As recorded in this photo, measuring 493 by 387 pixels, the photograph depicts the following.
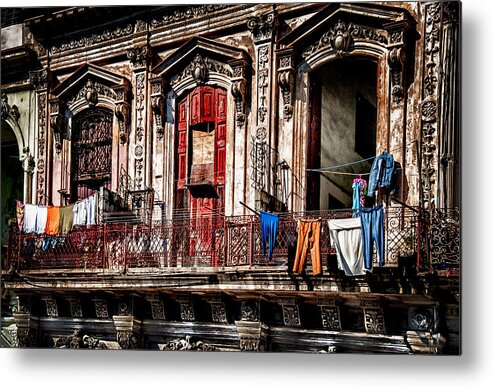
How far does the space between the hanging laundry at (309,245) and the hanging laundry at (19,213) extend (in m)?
2.10

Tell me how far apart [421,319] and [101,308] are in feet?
7.80

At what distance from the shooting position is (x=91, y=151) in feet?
24.3

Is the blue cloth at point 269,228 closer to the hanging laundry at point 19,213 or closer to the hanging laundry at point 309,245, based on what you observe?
the hanging laundry at point 309,245

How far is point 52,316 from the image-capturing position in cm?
719

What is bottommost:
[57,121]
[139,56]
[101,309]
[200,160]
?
[101,309]

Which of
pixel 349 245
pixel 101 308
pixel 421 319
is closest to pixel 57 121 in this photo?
pixel 101 308

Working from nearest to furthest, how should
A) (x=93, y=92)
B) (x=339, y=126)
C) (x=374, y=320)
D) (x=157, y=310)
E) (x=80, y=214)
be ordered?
1. (x=374, y=320)
2. (x=339, y=126)
3. (x=157, y=310)
4. (x=80, y=214)
5. (x=93, y=92)

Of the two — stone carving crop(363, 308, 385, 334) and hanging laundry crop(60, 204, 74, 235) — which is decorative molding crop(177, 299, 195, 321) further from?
stone carving crop(363, 308, 385, 334)

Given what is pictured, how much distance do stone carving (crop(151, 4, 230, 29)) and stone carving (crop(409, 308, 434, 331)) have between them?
8.01 ft

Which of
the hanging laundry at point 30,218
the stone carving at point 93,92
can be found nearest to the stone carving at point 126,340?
the hanging laundry at point 30,218

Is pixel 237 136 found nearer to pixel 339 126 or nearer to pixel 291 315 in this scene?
pixel 339 126

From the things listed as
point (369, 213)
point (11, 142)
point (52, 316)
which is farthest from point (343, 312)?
point (11, 142)

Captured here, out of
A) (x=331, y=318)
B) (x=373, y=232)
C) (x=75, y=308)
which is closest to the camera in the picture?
(x=373, y=232)

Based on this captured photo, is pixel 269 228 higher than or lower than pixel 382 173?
lower
